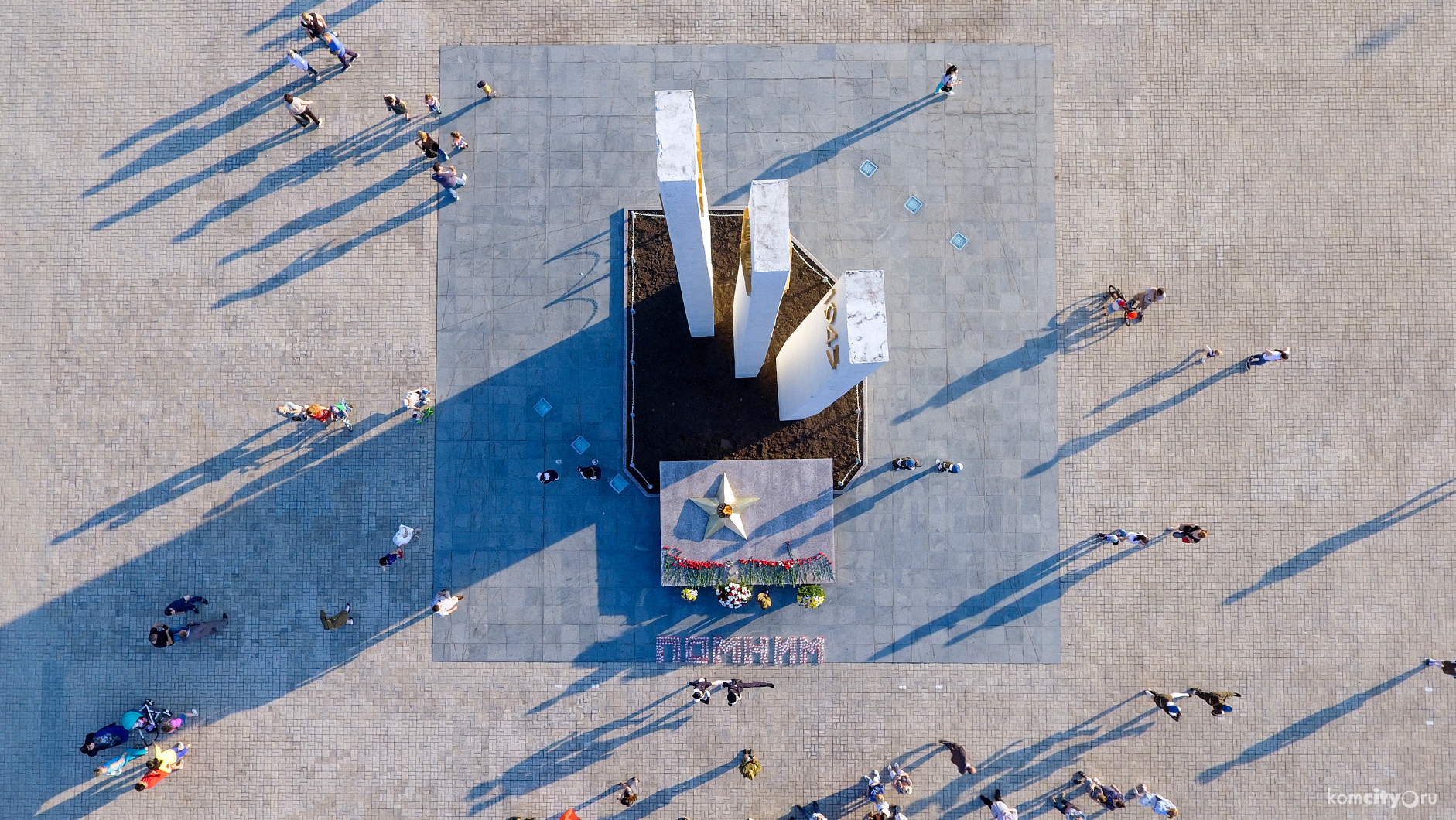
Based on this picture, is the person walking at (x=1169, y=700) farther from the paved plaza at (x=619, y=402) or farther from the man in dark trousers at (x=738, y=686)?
the man in dark trousers at (x=738, y=686)

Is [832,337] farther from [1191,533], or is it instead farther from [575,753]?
[575,753]

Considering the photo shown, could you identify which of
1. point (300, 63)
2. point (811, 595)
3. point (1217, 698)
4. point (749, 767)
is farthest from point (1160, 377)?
point (300, 63)

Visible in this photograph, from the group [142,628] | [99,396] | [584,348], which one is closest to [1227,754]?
[584,348]

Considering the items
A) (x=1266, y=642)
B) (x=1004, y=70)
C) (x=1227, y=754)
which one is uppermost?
(x=1004, y=70)

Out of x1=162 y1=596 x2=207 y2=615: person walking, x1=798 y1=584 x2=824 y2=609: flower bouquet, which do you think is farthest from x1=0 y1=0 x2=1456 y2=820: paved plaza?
x1=798 y1=584 x2=824 y2=609: flower bouquet

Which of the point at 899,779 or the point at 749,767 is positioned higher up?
the point at 749,767

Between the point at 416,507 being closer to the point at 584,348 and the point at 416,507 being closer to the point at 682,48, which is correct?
the point at 584,348

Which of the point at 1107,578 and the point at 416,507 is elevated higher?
the point at 416,507
